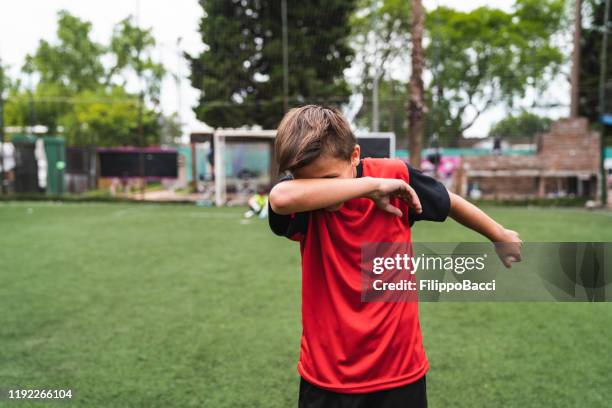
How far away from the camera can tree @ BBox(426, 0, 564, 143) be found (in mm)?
14602

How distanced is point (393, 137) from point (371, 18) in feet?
42.2

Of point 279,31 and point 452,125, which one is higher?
point 279,31

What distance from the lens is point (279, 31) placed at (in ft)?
56.3

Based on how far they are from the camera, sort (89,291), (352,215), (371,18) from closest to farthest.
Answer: (352,215) < (89,291) < (371,18)

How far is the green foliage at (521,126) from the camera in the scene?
46.5ft

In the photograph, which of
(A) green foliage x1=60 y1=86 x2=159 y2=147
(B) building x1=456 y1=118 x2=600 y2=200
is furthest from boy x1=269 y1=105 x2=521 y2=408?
(A) green foliage x1=60 y1=86 x2=159 y2=147

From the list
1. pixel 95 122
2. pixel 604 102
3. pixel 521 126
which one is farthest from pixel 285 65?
pixel 95 122

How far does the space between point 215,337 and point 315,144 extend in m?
2.73

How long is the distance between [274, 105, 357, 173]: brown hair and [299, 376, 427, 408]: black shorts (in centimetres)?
59

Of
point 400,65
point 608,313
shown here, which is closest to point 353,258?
point 608,313

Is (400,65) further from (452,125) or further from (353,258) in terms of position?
(353,258)

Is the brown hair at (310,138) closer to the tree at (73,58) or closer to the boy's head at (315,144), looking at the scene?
the boy's head at (315,144)
